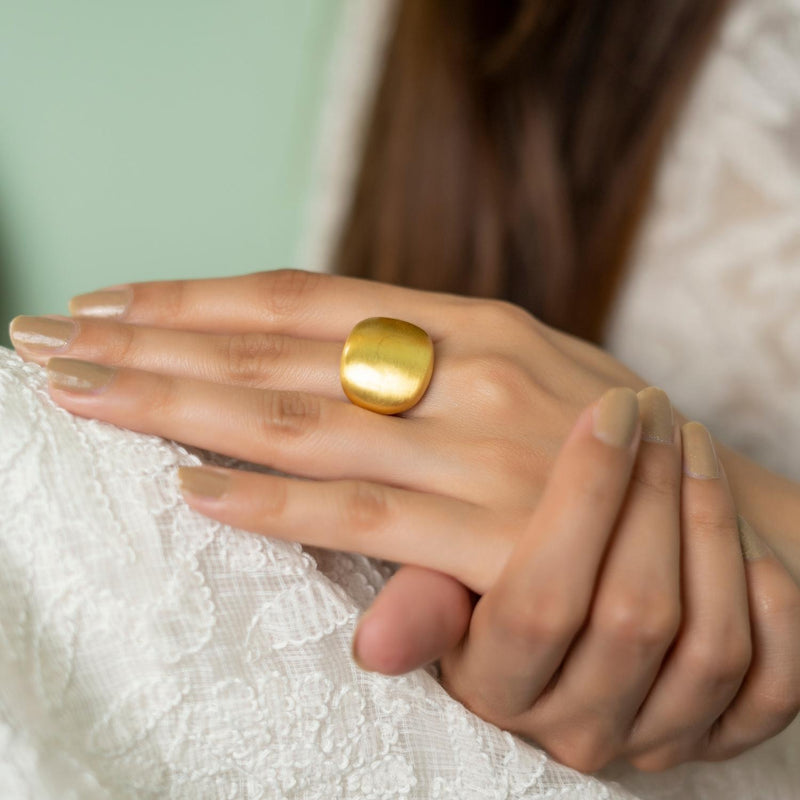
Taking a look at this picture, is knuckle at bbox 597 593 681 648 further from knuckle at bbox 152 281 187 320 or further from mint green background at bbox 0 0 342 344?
mint green background at bbox 0 0 342 344

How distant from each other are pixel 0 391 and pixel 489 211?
854mm

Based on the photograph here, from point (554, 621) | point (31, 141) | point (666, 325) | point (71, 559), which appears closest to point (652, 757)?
point (554, 621)

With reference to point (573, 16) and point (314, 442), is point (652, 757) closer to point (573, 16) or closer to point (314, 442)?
point (314, 442)

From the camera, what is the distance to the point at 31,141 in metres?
1.90

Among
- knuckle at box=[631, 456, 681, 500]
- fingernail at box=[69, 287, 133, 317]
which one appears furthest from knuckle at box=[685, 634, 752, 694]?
fingernail at box=[69, 287, 133, 317]

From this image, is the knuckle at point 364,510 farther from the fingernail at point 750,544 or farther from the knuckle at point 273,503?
the fingernail at point 750,544

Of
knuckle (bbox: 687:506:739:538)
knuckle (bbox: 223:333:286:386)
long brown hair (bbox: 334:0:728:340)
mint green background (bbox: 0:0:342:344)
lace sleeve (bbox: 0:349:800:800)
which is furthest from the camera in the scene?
mint green background (bbox: 0:0:342:344)

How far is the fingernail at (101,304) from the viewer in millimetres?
730

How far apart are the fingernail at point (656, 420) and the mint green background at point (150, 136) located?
5.01ft

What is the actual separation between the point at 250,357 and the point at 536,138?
28.5 inches

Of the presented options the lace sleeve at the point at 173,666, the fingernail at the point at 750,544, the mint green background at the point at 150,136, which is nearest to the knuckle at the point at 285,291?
the lace sleeve at the point at 173,666

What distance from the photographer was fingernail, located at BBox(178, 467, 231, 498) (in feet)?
1.78

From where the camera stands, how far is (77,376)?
584 millimetres

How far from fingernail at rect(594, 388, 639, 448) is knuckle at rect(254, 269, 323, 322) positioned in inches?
12.8
